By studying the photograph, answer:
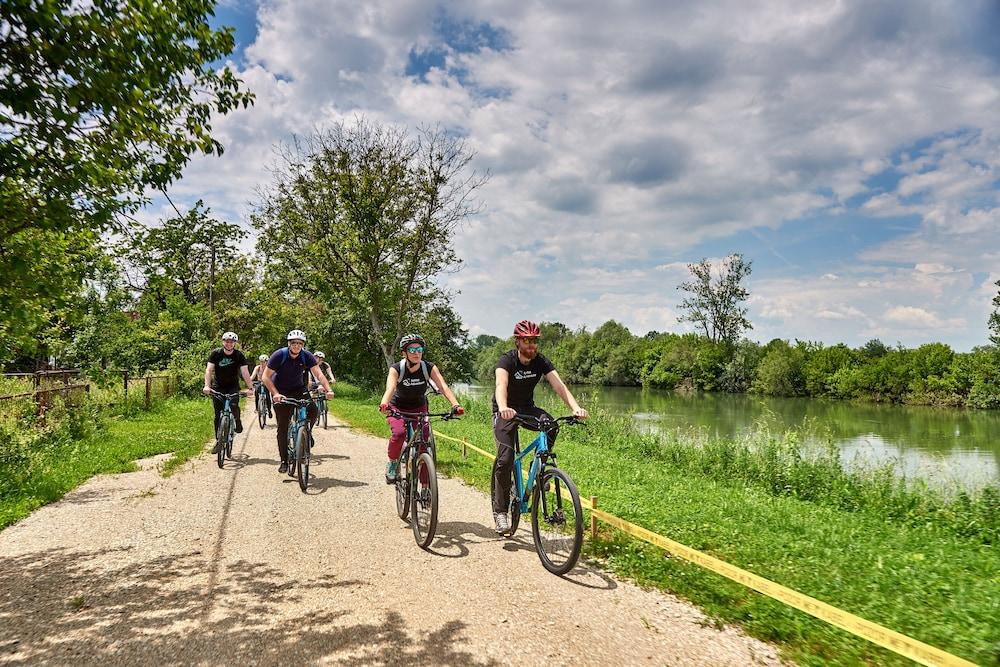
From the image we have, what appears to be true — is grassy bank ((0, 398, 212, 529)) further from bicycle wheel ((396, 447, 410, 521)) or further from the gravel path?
bicycle wheel ((396, 447, 410, 521))

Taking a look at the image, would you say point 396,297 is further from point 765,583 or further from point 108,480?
point 765,583

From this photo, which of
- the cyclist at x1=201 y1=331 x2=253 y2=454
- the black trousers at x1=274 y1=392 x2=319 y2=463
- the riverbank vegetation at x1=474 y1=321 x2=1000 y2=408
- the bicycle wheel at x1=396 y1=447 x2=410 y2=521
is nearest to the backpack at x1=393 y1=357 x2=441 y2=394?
the bicycle wheel at x1=396 y1=447 x2=410 y2=521

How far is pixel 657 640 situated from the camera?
3.56 metres

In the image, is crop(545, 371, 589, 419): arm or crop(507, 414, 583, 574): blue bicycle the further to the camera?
crop(545, 371, 589, 419): arm

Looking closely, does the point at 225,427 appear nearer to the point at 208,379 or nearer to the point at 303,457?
the point at 208,379

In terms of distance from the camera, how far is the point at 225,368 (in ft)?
32.0

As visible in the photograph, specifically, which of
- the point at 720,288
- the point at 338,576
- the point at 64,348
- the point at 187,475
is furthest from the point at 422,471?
the point at 720,288

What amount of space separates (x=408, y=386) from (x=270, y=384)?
8.53ft

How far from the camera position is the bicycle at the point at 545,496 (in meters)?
4.79

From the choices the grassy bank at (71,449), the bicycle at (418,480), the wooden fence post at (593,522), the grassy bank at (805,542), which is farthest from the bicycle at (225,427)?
the wooden fence post at (593,522)

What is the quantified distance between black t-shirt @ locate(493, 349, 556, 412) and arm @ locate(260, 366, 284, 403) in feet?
12.3

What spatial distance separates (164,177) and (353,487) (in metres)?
4.71

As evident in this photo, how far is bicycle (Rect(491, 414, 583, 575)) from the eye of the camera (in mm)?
4789

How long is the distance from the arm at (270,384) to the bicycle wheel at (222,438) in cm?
224
